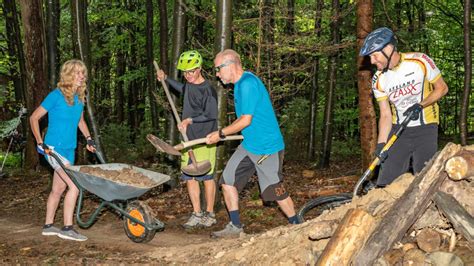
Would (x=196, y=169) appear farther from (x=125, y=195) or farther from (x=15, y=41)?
(x=15, y=41)

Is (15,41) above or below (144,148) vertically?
above

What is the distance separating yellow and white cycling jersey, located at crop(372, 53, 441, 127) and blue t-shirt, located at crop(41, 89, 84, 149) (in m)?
3.86

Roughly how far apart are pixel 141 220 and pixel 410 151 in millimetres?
3328

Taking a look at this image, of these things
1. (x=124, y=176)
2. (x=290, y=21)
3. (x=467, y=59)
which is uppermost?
(x=290, y=21)

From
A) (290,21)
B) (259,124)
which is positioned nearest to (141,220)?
(259,124)

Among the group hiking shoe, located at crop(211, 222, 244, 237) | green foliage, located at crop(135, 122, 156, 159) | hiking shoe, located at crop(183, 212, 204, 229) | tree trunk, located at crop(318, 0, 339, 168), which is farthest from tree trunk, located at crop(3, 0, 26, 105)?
hiking shoe, located at crop(211, 222, 244, 237)

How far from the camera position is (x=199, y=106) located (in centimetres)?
712

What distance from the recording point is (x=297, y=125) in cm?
1605

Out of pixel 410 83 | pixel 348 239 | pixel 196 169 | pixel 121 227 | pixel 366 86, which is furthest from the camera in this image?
pixel 366 86

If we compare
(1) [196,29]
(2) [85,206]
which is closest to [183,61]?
(2) [85,206]

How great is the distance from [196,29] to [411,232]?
18.3m

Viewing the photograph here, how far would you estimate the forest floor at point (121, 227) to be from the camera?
570 cm

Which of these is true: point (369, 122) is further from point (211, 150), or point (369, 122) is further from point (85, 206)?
point (85, 206)

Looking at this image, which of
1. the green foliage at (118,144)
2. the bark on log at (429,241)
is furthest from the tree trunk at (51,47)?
the bark on log at (429,241)
